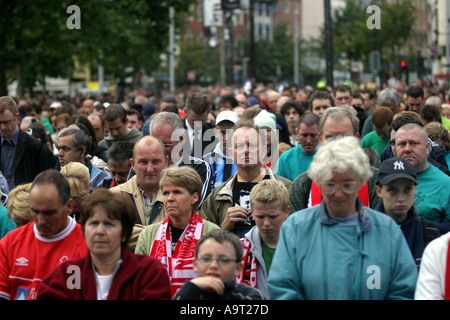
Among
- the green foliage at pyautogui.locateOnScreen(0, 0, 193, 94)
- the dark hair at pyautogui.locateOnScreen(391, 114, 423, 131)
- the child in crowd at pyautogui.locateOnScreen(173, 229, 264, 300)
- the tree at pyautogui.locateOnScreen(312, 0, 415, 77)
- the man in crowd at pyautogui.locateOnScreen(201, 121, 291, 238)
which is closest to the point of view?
the child in crowd at pyautogui.locateOnScreen(173, 229, 264, 300)

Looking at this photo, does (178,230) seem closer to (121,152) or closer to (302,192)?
(302,192)

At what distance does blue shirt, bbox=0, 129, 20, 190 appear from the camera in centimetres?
919

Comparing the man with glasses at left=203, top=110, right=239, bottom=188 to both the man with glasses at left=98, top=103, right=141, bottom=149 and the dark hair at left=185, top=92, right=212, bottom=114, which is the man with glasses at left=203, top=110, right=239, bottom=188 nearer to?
the dark hair at left=185, top=92, right=212, bottom=114

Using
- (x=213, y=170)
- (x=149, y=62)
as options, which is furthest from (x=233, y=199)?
(x=149, y=62)

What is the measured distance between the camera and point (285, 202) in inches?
217

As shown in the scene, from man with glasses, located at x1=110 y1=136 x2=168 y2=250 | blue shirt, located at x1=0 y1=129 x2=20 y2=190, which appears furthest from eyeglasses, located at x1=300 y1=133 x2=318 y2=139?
blue shirt, located at x1=0 y1=129 x2=20 y2=190

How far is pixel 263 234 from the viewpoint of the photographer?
5.49 meters

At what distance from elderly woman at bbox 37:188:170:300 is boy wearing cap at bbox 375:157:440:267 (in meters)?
1.70

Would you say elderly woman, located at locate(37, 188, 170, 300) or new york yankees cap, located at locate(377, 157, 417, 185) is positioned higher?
new york yankees cap, located at locate(377, 157, 417, 185)

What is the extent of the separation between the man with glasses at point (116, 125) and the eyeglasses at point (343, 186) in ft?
20.4

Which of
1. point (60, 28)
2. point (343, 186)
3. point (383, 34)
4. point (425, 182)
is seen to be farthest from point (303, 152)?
point (383, 34)

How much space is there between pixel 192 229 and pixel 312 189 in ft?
3.23

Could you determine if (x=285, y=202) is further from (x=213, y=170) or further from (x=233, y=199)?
(x=213, y=170)

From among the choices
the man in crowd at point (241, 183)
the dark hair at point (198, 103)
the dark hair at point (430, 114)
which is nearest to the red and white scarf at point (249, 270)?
the man in crowd at point (241, 183)
